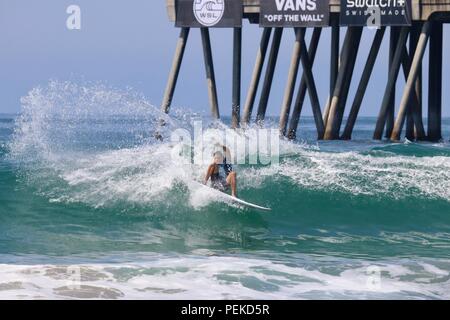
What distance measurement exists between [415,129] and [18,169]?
12.9 m

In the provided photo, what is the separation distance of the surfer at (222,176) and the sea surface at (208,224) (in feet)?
1.30

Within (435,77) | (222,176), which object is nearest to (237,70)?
(435,77)

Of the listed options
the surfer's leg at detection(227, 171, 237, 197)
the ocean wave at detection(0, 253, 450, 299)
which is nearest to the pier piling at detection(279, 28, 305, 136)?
the surfer's leg at detection(227, 171, 237, 197)

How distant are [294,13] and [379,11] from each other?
220 cm

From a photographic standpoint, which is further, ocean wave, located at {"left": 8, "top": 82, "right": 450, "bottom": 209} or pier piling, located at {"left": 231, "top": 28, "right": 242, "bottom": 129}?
pier piling, located at {"left": 231, "top": 28, "right": 242, "bottom": 129}

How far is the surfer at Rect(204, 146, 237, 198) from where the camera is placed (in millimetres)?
17297

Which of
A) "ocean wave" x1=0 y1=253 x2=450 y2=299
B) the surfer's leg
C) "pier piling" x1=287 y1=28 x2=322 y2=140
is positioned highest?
"pier piling" x1=287 y1=28 x2=322 y2=140

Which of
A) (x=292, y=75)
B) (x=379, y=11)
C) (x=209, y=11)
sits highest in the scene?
(x=209, y=11)

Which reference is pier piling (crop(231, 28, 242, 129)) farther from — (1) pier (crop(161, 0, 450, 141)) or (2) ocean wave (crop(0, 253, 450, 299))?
(2) ocean wave (crop(0, 253, 450, 299))

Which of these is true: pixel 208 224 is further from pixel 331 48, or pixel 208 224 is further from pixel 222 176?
pixel 331 48

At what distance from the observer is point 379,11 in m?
27.5

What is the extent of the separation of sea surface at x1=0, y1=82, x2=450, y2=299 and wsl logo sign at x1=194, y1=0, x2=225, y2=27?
142 inches

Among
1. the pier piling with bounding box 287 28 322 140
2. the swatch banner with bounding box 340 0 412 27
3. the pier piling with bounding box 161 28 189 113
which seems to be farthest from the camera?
the pier piling with bounding box 287 28 322 140
